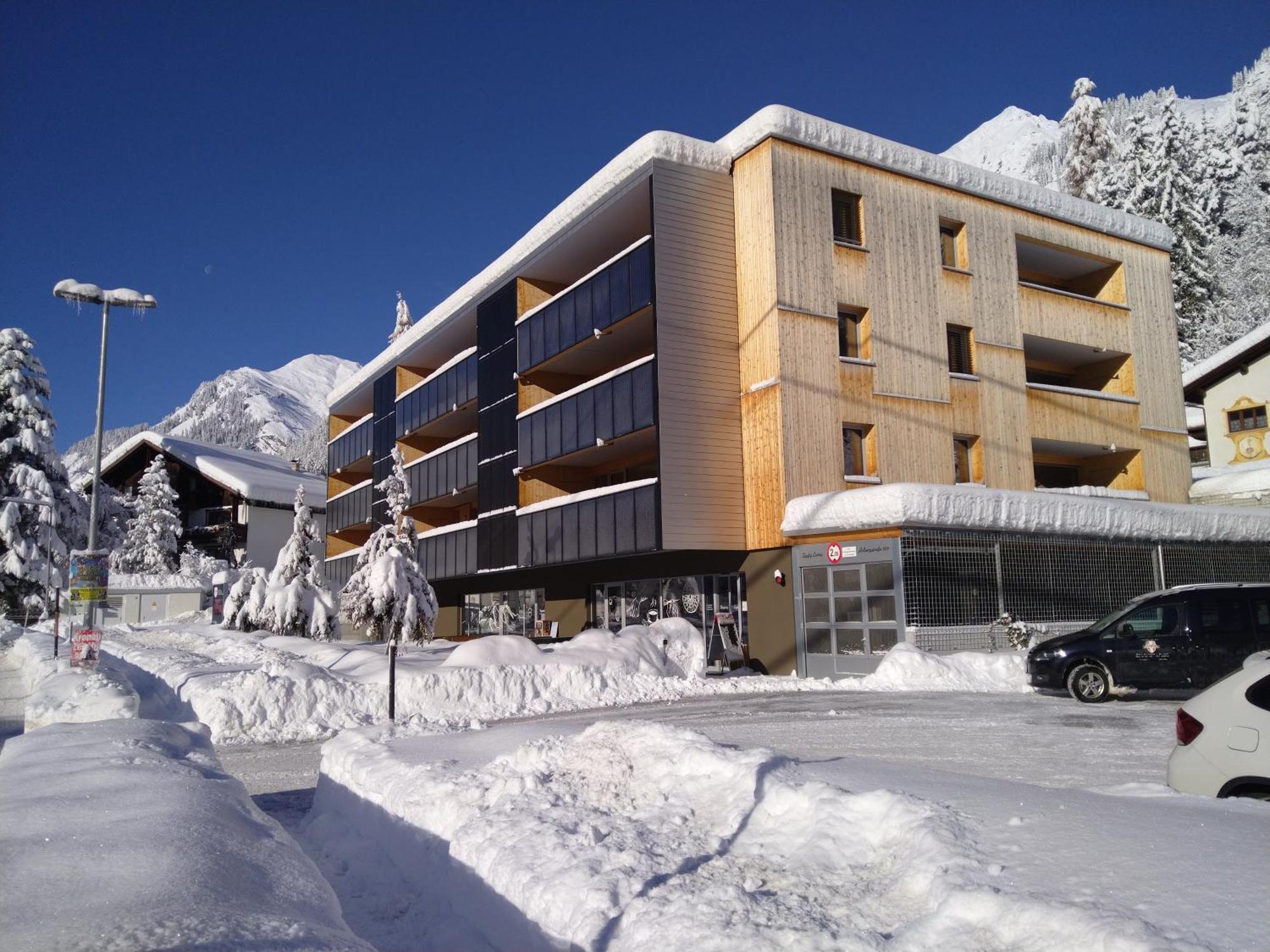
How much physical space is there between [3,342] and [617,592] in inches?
1257

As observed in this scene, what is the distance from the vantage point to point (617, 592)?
2991 cm

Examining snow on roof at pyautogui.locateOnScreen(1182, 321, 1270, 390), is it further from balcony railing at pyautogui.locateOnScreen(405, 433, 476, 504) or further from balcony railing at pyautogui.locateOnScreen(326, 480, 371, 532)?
balcony railing at pyautogui.locateOnScreen(326, 480, 371, 532)

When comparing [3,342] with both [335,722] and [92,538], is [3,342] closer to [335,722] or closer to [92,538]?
[92,538]

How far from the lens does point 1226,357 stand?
1415 inches

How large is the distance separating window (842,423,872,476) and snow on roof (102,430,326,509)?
4429 cm

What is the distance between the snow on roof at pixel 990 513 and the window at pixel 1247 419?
1271 cm

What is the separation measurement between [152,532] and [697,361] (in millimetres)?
49047

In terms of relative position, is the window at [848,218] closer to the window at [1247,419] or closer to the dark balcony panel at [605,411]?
the dark balcony panel at [605,411]

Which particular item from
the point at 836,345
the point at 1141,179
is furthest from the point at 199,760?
the point at 1141,179

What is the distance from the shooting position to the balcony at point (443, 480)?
3584cm

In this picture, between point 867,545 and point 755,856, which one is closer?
point 755,856

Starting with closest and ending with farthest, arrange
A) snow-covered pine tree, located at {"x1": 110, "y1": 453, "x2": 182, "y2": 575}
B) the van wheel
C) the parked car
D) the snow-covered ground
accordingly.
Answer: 1. the snow-covered ground
2. the parked car
3. the van wheel
4. snow-covered pine tree, located at {"x1": 110, "y1": 453, "x2": 182, "y2": 575}

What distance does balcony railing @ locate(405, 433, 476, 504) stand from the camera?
35688 mm

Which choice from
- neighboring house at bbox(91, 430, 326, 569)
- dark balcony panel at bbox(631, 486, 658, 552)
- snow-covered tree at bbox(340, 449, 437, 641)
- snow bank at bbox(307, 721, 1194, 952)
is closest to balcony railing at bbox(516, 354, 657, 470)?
dark balcony panel at bbox(631, 486, 658, 552)
